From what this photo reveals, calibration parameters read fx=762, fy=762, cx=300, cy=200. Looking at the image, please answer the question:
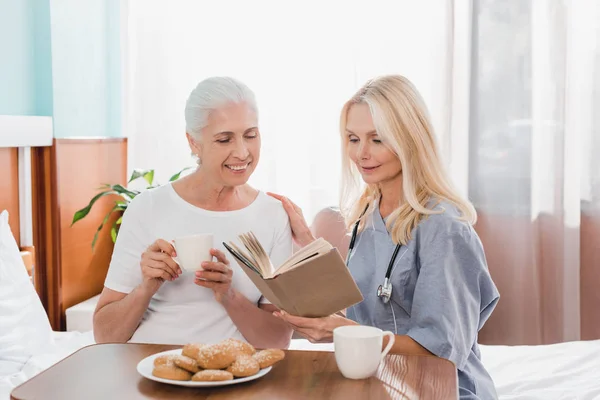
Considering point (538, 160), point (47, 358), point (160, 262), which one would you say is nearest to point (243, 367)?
point (160, 262)

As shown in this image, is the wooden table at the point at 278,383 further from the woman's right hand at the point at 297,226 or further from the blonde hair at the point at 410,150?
the woman's right hand at the point at 297,226

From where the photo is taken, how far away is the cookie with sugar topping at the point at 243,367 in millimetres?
1233

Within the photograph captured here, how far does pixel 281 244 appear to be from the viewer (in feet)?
6.22

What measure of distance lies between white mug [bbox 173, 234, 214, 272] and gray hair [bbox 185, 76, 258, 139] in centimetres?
36

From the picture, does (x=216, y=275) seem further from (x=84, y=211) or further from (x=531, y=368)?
(x=84, y=211)

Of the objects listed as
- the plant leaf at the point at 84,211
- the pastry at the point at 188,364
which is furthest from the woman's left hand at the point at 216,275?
the plant leaf at the point at 84,211

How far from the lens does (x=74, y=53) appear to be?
3184mm

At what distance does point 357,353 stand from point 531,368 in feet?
4.33

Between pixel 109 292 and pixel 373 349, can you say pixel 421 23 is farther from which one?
pixel 373 349

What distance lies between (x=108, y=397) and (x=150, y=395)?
0.06 m

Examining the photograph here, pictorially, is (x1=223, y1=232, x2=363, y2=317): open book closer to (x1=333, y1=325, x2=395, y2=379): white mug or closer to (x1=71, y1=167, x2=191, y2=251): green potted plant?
(x1=333, y1=325, x2=395, y2=379): white mug

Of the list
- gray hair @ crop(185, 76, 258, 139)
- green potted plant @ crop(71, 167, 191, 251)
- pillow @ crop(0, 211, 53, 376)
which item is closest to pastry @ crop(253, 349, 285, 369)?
A: gray hair @ crop(185, 76, 258, 139)

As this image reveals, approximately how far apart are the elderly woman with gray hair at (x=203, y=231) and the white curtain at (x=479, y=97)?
1549 mm

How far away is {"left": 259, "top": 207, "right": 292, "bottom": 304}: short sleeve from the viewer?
1.88 metres
